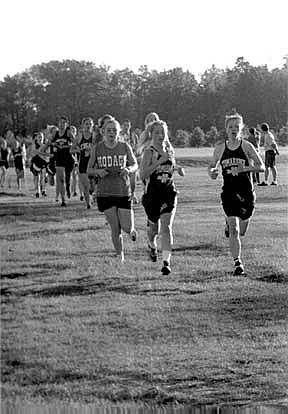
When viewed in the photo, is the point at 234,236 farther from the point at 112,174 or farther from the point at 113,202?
the point at 112,174

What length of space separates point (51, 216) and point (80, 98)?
2494 cm

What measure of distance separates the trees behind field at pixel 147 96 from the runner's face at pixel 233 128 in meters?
14.4

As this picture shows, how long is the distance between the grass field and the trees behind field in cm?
1391

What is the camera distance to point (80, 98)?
39.6m

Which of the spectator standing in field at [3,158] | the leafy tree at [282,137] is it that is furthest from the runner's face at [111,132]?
the leafy tree at [282,137]

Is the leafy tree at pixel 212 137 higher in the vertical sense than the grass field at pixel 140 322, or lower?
higher

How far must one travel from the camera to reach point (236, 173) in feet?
31.0

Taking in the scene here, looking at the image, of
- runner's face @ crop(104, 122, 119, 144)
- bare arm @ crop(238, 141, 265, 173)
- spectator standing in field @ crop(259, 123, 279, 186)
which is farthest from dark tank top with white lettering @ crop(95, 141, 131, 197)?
spectator standing in field @ crop(259, 123, 279, 186)

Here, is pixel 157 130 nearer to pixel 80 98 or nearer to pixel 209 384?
pixel 209 384

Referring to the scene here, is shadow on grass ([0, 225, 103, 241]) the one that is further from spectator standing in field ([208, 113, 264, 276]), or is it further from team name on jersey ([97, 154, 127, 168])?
spectator standing in field ([208, 113, 264, 276])

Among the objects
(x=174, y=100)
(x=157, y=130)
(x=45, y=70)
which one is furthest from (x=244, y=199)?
(x=174, y=100)

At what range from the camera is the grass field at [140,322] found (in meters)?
5.88

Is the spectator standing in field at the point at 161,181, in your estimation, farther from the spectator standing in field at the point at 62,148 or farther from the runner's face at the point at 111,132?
the spectator standing in field at the point at 62,148

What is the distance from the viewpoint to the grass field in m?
5.88
